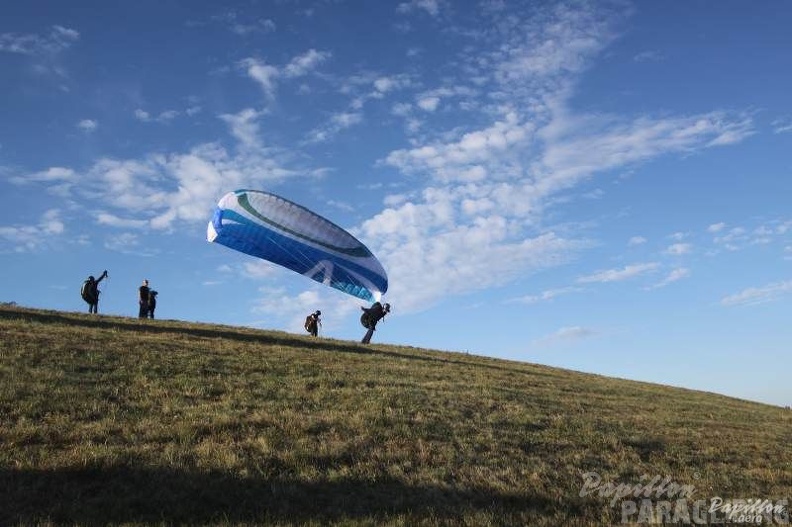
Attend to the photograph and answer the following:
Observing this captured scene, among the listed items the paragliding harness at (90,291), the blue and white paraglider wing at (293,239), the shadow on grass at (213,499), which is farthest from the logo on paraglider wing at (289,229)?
the shadow on grass at (213,499)

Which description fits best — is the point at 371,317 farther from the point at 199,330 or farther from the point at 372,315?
the point at 199,330

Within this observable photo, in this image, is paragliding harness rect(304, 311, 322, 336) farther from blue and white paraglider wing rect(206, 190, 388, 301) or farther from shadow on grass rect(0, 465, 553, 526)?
shadow on grass rect(0, 465, 553, 526)

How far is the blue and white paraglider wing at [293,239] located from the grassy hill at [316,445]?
13.7m

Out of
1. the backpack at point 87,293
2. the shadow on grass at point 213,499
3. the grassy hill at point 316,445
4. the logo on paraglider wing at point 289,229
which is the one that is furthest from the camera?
the logo on paraglider wing at point 289,229

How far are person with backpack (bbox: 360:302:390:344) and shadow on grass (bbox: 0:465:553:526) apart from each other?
2458 cm

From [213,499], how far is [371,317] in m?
26.0

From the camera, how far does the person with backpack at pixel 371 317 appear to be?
35.6 metres

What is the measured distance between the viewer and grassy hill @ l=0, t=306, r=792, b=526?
9617mm

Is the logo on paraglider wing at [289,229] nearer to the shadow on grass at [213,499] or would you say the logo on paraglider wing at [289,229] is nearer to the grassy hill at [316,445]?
the grassy hill at [316,445]

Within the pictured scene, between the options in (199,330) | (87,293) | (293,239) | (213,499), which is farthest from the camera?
(293,239)

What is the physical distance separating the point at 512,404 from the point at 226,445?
10053mm

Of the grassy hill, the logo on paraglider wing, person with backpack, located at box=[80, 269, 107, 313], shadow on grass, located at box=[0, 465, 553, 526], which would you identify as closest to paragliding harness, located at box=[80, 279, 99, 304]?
person with backpack, located at box=[80, 269, 107, 313]

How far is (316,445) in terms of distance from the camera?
1262 cm

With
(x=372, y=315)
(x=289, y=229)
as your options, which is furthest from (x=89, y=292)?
(x=372, y=315)
